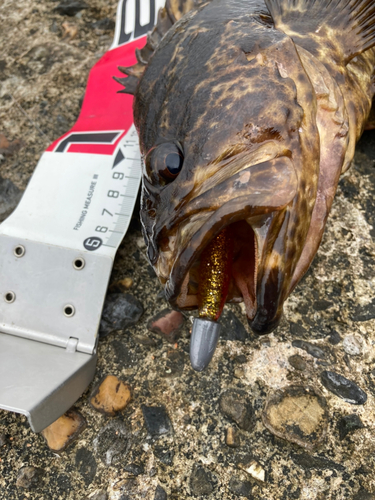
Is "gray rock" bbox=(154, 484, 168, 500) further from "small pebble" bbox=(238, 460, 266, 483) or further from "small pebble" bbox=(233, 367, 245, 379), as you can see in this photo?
"small pebble" bbox=(233, 367, 245, 379)

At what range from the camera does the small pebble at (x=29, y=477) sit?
1.80 m

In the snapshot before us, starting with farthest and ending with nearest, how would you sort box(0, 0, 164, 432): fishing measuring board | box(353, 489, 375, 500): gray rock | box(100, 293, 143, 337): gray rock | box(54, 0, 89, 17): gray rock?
box(54, 0, 89, 17): gray rock
box(100, 293, 143, 337): gray rock
box(0, 0, 164, 432): fishing measuring board
box(353, 489, 375, 500): gray rock

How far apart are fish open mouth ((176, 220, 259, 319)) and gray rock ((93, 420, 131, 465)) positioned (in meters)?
0.68

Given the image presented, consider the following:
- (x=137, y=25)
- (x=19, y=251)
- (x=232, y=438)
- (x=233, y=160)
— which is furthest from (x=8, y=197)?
(x=232, y=438)

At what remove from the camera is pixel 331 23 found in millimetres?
1813

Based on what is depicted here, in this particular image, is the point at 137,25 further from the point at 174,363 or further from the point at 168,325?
the point at 174,363

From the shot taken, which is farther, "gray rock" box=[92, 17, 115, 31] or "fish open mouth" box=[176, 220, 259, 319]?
"gray rock" box=[92, 17, 115, 31]

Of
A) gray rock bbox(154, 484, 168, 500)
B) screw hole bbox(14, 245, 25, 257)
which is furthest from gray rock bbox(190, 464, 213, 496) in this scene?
screw hole bbox(14, 245, 25, 257)

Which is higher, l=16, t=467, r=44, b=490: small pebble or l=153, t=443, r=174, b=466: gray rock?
l=153, t=443, r=174, b=466: gray rock

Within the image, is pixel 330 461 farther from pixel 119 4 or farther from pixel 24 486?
pixel 119 4

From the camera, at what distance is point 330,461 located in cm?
171

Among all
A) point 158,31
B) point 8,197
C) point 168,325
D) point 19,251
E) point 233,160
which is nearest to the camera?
point 233,160

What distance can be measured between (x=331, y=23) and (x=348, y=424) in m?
1.68

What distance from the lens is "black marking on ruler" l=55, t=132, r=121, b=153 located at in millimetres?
2611
